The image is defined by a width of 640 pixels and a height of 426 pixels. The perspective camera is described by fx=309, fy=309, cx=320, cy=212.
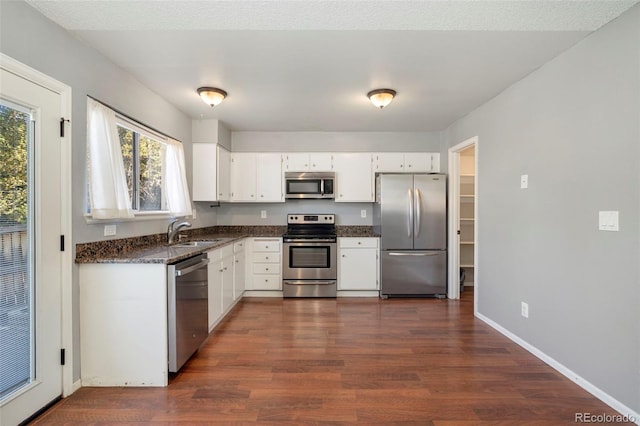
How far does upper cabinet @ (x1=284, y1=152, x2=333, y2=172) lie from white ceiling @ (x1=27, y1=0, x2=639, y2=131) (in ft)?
4.28

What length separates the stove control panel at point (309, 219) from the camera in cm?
490

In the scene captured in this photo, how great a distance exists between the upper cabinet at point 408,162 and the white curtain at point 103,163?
3.39 metres

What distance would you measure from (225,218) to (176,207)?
1448mm

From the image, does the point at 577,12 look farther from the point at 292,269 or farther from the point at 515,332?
the point at 292,269

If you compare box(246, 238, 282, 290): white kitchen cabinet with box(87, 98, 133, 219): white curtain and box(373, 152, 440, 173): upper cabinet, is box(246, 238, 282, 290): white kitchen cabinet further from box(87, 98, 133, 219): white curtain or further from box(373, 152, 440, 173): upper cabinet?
box(87, 98, 133, 219): white curtain

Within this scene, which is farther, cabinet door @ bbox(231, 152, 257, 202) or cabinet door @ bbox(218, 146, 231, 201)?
cabinet door @ bbox(231, 152, 257, 202)

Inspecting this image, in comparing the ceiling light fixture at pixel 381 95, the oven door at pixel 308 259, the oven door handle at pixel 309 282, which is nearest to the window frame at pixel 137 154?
the oven door at pixel 308 259

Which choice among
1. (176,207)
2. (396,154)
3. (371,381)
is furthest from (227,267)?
(396,154)

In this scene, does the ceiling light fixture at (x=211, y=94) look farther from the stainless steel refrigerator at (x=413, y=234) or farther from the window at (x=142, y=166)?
the stainless steel refrigerator at (x=413, y=234)

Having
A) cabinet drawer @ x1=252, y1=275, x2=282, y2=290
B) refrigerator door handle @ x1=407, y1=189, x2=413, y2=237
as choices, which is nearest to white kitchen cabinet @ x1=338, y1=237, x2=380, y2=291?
refrigerator door handle @ x1=407, y1=189, x2=413, y2=237

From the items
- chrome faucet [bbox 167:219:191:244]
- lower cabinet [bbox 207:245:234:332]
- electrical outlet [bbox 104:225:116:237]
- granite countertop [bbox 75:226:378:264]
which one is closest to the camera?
granite countertop [bbox 75:226:378:264]

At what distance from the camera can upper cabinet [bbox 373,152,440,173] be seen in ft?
15.5

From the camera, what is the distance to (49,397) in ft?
6.32

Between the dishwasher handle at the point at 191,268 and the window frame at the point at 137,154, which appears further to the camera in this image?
the window frame at the point at 137,154
